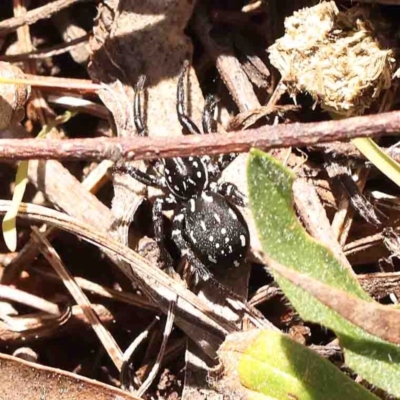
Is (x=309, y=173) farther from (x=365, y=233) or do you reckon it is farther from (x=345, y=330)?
(x=345, y=330)

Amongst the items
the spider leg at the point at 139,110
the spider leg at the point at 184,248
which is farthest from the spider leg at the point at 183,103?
the spider leg at the point at 184,248

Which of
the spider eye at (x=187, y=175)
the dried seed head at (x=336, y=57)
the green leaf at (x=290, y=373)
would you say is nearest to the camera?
the green leaf at (x=290, y=373)

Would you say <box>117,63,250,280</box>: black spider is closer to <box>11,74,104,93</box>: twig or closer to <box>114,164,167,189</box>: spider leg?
<box>114,164,167,189</box>: spider leg

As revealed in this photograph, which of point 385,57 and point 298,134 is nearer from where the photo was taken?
point 298,134

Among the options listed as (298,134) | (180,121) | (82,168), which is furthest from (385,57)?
(82,168)

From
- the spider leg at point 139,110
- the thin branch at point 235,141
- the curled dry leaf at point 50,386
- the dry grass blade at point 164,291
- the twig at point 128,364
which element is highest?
the thin branch at point 235,141

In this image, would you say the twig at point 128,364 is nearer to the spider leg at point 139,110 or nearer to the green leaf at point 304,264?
the spider leg at point 139,110

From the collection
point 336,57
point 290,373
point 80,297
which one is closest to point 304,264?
point 290,373
